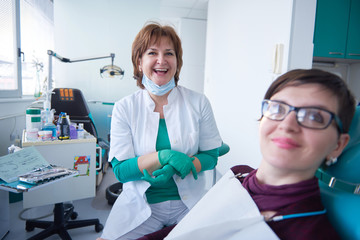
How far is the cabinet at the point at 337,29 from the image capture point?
244 cm

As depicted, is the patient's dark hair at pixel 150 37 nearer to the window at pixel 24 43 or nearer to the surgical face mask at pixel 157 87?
the surgical face mask at pixel 157 87

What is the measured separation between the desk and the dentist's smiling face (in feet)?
3.20

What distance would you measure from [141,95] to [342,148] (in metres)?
0.92

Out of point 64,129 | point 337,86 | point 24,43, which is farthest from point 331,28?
point 24,43

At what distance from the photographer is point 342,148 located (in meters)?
0.66

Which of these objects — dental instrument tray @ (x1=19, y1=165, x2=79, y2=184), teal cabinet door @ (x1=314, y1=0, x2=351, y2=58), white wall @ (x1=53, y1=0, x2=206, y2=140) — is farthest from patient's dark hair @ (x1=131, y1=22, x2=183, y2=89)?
white wall @ (x1=53, y1=0, x2=206, y2=140)

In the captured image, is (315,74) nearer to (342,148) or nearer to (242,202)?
(342,148)

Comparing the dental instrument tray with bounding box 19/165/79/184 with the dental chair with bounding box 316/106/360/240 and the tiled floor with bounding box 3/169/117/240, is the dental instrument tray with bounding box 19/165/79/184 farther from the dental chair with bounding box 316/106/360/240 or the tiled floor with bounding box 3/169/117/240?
the dental chair with bounding box 316/106/360/240

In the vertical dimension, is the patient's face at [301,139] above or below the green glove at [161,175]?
above

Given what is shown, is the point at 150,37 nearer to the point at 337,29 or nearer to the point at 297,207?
the point at 297,207

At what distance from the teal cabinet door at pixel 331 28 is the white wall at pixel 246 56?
1.98 ft

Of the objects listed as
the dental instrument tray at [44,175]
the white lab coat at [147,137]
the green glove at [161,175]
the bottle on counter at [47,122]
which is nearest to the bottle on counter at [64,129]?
the bottle on counter at [47,122]

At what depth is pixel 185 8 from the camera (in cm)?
477

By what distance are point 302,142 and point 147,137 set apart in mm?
733
